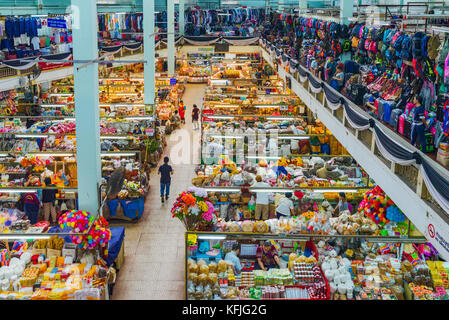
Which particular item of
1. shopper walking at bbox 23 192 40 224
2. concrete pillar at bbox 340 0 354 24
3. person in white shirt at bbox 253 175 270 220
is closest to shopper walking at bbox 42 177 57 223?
shopper walking at bbox 23 192 40 224

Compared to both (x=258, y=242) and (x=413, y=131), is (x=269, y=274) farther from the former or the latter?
(x=413, y=131)

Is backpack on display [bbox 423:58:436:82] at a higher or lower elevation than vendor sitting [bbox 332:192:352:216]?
higher

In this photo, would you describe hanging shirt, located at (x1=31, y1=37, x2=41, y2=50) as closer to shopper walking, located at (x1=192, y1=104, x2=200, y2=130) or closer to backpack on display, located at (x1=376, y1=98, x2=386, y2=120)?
shopper walking, located at (x1=192, y1=104, x2=200, y2=130)

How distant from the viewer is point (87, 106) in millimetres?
9781

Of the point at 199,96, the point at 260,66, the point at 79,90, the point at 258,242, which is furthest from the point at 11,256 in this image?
the point at 260,66

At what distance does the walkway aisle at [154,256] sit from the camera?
9.30m

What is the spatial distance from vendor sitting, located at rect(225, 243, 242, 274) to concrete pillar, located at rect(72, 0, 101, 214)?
317cm

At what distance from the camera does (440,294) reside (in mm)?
7805

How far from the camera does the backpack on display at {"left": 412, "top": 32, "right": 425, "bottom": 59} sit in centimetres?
912

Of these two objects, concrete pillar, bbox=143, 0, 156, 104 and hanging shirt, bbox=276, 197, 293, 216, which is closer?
hanging shirt, bbox=276, 197, 293, 216

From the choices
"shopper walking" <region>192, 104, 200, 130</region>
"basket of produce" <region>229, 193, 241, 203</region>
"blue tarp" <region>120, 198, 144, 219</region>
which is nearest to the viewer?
"basket of produce" <region>229, 193, 241, 203</region>

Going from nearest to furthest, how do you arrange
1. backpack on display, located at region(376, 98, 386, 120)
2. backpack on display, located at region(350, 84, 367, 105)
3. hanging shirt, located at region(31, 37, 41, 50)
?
backpack on display, located at region(376, 98, 386, 120)
backpack on display, located at region(350, 84, 367, 105)
hanging shirt, located at region(31, 37, 41, 50)

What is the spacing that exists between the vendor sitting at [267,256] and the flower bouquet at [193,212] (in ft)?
3.69

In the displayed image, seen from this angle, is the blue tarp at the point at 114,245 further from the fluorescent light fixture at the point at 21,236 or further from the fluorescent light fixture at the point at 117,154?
the fluorescent light fixture at the point at 117,154
